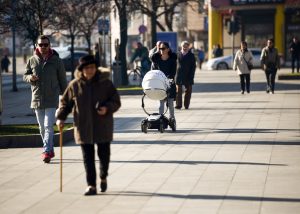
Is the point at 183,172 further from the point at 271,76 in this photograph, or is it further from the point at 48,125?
the point at 271,76

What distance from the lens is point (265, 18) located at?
207 ft

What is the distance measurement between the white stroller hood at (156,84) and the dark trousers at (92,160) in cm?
674

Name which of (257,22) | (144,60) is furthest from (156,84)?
(257,22)

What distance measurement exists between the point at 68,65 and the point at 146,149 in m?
45.0

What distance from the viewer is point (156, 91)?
1788cm

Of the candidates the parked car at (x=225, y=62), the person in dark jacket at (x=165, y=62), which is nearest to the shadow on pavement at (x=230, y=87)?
the person in dark jacket at (x=165, y=62)

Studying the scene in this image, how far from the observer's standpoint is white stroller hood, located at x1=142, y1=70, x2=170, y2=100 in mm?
17797

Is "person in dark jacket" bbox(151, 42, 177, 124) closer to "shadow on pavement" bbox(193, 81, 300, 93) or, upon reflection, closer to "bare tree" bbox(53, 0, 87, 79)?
"shadow on pavement" bbox(193, 81, 300, 93)

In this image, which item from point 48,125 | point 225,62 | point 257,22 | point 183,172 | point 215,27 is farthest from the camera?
point 215,27

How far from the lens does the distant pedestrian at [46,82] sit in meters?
14.4

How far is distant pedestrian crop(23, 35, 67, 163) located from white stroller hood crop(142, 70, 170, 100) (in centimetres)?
345

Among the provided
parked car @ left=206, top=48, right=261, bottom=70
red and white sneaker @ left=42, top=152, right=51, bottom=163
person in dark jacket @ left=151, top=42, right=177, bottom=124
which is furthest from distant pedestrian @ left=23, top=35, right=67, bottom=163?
parked car @ left=206, top=48, right=261, bottom=70

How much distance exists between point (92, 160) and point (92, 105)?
0.65 meters

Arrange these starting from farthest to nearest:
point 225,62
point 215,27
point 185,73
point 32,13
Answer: point 215,27
point 225,62
point 185,73
point 32,13
